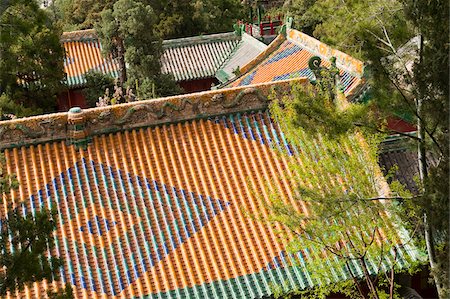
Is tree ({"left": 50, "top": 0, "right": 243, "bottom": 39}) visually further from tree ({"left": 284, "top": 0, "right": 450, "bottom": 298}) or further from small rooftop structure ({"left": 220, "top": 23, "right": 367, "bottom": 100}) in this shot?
tree ({"left": 284, "top": 0, "right": 450, "bottom": 298})

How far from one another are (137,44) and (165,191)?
352 inches

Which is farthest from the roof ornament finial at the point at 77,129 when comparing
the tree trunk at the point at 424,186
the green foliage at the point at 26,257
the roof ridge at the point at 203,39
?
the roof ridge at the point at 203,39

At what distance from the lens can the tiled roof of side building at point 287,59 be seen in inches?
575

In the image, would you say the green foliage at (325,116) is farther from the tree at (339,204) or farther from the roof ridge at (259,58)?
the roof ridge at (259,58)

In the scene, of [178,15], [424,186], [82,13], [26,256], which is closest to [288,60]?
[424,186]

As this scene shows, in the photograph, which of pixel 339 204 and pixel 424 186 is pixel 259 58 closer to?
pixel 339 204

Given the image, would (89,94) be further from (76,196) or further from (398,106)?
(398,106)

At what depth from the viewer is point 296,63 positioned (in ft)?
50.6

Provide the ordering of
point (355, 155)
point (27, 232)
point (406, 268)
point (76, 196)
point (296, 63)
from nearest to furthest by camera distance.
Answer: point (27, 232), point (355, 155), point (406, 268), point (76, 196), point (296, 63)

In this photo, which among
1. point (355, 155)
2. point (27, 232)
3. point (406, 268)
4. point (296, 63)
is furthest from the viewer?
point (296, 63)

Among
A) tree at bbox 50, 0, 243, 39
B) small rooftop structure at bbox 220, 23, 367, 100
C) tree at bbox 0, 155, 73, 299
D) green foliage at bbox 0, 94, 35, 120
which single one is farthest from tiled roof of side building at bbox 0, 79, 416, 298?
tree at bbox 50, 0, 243, 39

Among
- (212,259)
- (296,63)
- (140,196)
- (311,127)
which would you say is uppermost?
(296,63)

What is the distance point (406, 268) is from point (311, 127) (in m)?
2.97

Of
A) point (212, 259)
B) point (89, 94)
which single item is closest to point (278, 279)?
point (212, 259)
